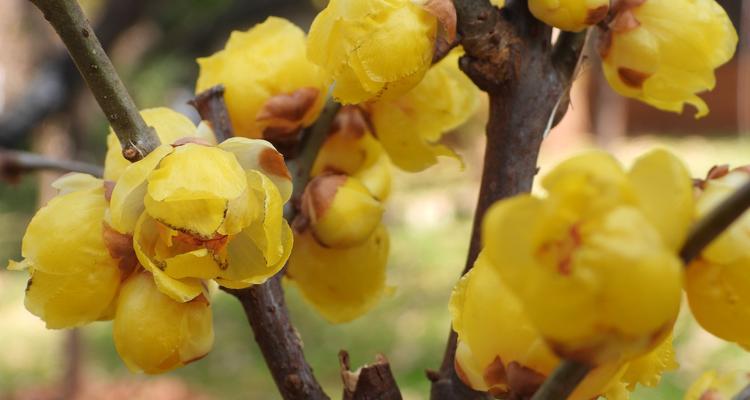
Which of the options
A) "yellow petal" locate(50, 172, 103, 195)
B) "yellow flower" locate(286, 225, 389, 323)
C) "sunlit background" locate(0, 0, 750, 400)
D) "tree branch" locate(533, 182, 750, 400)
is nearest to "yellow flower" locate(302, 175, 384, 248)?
"yellow flower" locate(286, 225, 389, 323)

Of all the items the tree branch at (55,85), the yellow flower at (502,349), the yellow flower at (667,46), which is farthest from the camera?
the tree branch at (55,85)

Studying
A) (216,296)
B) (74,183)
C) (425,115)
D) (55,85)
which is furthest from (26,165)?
(216,296)

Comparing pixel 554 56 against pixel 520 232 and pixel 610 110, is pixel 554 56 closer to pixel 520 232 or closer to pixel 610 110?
pixel 520 232

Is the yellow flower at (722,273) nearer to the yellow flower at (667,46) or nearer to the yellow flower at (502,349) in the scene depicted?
the yellow flower at (502,349)

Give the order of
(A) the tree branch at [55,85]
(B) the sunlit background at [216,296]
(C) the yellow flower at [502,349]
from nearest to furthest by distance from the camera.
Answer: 1. (C) the yellow flower at [502,349]
2. (A) the tree branch at [55,85]
3. (B) the sunlit background at [216,296]

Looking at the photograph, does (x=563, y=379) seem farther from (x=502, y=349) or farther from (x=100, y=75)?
(x=100, y=75)

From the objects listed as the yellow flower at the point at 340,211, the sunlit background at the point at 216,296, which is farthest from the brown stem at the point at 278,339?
the sunlit background at the point at 216,296

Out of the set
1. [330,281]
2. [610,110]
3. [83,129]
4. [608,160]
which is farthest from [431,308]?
[608,160]
